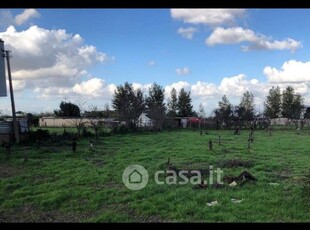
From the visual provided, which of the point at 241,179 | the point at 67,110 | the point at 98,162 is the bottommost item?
the point at 241,179

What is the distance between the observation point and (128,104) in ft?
94.6

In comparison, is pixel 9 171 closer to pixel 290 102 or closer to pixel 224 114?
pixel 224 114

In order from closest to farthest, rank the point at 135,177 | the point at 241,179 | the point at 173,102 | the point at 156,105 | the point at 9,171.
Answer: the point at 241,179 → the point at 135,177 → the point at 9,171 → the point at 156,105 → the point at 173,102

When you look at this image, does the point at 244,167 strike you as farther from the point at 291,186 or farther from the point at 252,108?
the point at 252,108

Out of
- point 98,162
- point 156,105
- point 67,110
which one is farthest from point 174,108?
point 98,162

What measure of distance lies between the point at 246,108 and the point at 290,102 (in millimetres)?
8050

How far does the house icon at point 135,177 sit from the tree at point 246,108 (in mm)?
24014

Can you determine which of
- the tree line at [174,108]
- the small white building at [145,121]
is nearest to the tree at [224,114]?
the tree line at [174,108]

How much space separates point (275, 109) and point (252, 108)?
19.9 feet

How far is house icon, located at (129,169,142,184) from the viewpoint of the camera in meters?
7.68

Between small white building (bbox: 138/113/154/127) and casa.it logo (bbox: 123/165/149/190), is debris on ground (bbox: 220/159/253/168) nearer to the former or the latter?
casa.it logo (bbox: 123/165/149/190)

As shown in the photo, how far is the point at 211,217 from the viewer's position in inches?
197

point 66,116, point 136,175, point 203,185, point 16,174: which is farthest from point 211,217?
point 66,116

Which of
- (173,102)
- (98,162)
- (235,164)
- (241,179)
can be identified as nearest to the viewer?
(241,179)
